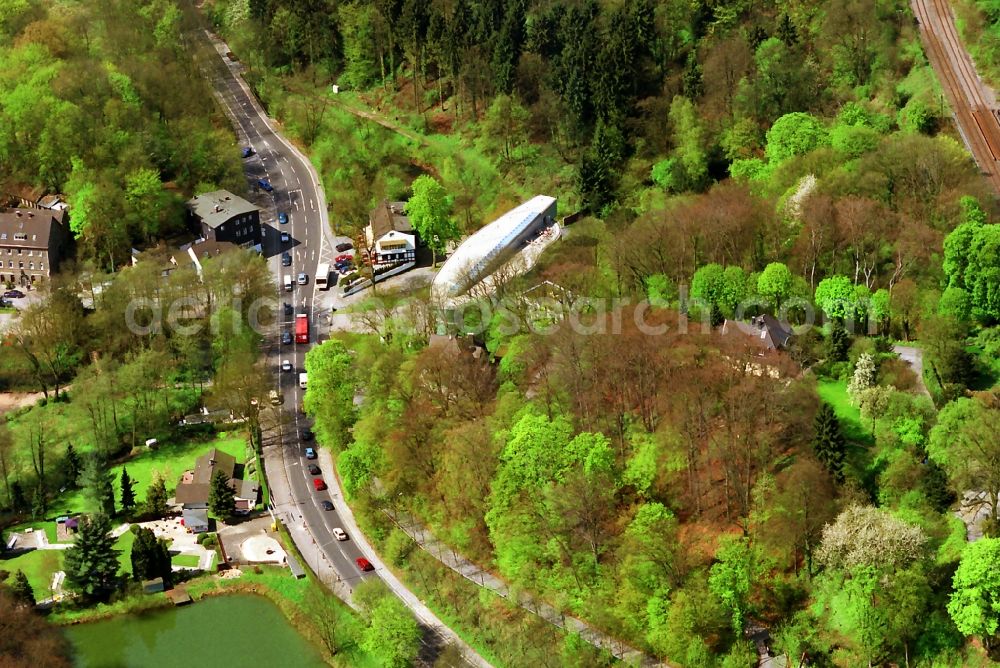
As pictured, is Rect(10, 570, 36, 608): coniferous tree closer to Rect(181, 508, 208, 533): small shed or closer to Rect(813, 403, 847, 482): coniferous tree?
Rect(181, 508, 208, 533): small shed

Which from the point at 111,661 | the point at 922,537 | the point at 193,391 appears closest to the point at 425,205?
the point at 193,391

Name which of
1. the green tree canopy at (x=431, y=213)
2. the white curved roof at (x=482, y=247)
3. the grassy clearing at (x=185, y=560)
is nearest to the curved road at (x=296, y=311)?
the grassy clearing at (x=185, y=560)

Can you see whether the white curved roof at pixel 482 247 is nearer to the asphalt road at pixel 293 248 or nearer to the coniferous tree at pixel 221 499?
the asphalt road at pixel 293 248

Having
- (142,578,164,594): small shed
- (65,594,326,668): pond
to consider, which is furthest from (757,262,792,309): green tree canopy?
(142,578,164,594): small shed

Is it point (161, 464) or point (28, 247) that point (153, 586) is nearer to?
Result: point (161, 464)

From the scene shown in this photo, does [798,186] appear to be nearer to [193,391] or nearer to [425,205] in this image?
[425,205]
